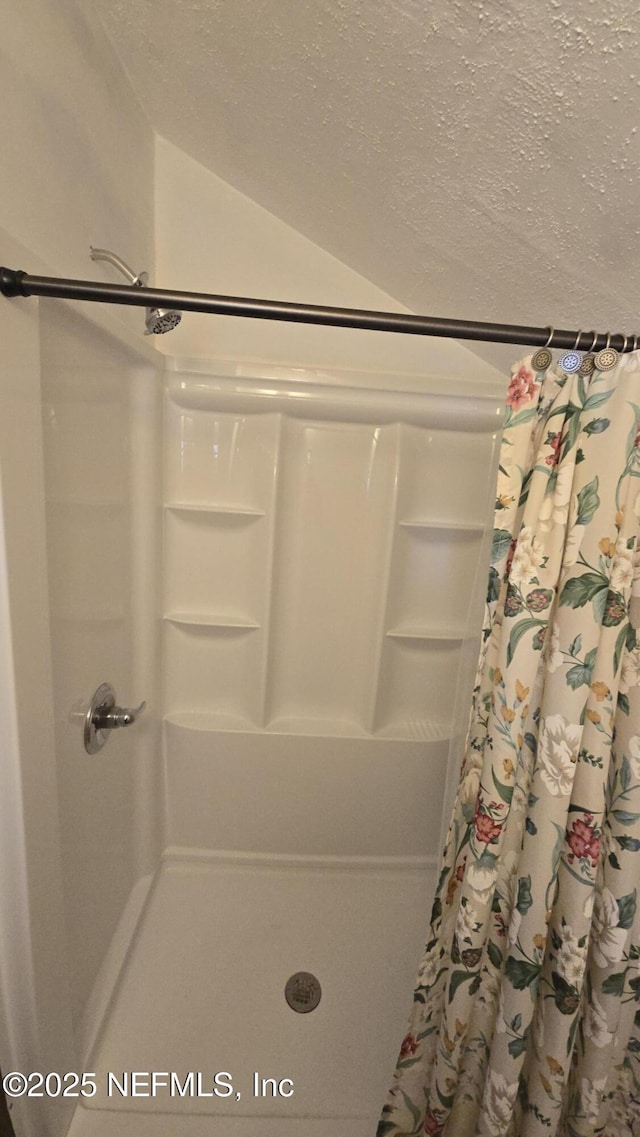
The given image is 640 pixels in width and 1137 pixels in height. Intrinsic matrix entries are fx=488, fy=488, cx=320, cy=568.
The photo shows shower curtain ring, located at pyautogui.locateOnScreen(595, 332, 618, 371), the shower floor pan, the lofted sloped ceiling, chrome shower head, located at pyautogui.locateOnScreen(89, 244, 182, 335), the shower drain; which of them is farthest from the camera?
the shower drain

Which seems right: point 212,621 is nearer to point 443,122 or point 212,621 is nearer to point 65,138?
point 65,138

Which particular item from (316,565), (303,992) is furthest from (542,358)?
(303,992)

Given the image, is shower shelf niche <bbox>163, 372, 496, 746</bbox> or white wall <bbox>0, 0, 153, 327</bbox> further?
shower shelf niche <bbox>163, 372, 496, 746</bbox>

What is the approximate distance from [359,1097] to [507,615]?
4.00 feet

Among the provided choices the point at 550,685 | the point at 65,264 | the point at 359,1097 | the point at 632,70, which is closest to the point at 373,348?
the point at 65,264

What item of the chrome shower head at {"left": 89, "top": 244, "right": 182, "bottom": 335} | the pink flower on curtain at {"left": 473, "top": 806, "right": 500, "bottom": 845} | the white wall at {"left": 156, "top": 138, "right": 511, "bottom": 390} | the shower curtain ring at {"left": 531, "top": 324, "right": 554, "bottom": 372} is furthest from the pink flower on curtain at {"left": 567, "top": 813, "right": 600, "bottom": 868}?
the white wall at {"left": 156, "top": 138, "right": 511, "bottom": 390}

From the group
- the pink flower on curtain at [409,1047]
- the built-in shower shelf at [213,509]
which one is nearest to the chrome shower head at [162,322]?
the built-in shower shelf at [213,509]

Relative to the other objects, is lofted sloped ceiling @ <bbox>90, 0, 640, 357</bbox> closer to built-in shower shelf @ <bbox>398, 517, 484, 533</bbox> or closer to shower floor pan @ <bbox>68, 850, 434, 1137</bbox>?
built-in shower shelf @ <bbox>398, 517, 484, 533</bbox>

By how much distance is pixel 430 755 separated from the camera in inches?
64.8

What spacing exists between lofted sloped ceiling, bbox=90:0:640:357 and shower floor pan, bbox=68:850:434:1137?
1.71 m

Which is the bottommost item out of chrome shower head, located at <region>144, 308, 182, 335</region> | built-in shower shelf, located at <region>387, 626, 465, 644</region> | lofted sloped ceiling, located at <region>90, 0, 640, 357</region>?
built-in shower shelf, located at <region>387, 626, 465, 644</region>

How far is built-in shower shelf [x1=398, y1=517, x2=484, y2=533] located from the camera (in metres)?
1.52

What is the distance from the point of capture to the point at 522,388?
28.3 inches

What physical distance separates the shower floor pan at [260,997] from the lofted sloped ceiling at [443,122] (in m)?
1.71
